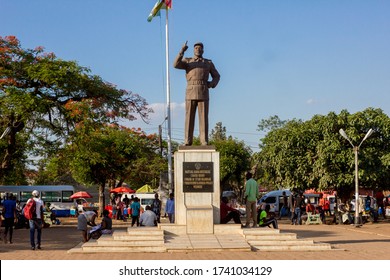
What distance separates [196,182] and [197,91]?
2468 mm

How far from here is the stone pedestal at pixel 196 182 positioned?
16062mm

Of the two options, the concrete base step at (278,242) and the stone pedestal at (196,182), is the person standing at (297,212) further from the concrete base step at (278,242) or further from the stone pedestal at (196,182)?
the concrete base step at (278,242)

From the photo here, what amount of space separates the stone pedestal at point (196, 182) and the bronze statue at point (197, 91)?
23.9 inches

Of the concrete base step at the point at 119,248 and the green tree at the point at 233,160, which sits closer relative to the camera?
the concrete base step at the point at 119,248

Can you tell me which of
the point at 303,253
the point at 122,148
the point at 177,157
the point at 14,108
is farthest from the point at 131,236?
the point at 122,148

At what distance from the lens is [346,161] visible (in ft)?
107

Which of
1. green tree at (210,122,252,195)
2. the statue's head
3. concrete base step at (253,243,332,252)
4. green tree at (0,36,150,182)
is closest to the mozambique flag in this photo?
green tree at (0,36,150,182)

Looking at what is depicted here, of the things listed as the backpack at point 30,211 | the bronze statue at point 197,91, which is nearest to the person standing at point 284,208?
the bronze statue at point 197,91

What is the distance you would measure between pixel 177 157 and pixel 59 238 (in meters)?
6.41

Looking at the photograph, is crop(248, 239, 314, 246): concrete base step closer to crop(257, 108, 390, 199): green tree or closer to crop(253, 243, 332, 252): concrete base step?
crop(253, 243, 332, 252): concrete base step

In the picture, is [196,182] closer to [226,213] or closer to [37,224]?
[226,213]

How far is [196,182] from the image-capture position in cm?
1606

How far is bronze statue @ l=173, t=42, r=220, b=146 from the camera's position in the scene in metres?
16.8

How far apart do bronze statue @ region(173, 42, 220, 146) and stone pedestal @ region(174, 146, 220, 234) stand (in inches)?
23.9
